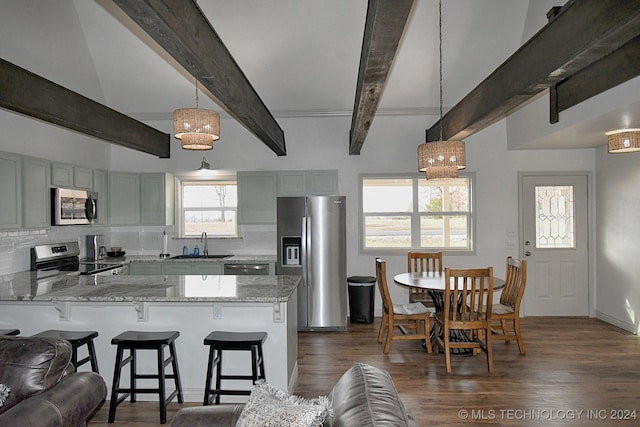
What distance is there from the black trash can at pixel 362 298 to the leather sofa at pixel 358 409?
3.74 m

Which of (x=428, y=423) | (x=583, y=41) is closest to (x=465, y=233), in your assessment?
(x=428, y=423)

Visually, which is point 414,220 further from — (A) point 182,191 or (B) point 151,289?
(B) point 151,289

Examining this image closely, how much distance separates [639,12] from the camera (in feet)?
5.95

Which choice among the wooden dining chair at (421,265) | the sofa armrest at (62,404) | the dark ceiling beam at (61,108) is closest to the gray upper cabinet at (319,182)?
the wooden dining chair at (421,265)

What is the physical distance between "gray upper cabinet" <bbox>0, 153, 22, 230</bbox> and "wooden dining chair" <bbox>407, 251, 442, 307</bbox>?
420cm

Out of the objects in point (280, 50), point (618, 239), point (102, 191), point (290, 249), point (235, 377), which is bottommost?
point (235, 377)

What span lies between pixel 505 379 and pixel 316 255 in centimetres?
252

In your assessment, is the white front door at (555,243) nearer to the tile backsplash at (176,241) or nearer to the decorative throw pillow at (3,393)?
the tile backsplash at (176,241)

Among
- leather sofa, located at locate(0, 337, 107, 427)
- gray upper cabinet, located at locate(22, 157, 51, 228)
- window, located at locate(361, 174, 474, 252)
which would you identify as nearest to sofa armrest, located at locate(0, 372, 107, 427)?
leather sofa, located at locate(0, 337, 107, 427)

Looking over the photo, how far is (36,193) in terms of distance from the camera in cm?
421

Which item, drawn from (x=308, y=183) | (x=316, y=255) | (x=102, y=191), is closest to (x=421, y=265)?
(x=316, y=255)

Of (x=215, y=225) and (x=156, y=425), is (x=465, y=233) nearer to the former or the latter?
(x=215, y=225)

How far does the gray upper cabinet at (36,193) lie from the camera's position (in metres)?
4.05

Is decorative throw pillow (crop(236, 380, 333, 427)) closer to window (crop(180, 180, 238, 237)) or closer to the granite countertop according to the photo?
the granite countertop
